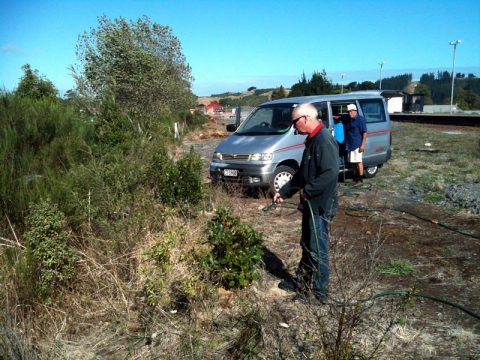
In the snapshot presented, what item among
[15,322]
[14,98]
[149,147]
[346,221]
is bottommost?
[346,221]

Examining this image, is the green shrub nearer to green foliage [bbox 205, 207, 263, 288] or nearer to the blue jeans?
green foliage [bbox 205, 207, 263, 288]

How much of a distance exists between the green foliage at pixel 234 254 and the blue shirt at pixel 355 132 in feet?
17.1

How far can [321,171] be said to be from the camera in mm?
3795

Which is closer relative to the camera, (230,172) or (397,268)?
(397,268)

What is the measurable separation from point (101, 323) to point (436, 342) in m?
2.86

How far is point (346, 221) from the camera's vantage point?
21.6ft

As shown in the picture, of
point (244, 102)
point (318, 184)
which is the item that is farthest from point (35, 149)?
point (244, 102)

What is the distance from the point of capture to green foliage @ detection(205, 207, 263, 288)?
13.1 feet

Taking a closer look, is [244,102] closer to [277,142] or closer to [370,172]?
[370,172]

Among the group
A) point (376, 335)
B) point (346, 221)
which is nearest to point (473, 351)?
point (376, 335)

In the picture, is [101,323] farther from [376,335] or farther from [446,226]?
[446,226]

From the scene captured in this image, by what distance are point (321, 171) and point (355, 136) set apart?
5.15 m

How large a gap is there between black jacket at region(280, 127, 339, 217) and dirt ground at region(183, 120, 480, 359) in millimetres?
529

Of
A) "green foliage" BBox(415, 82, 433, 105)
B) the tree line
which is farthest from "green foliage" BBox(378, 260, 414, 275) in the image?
"green foliage" BBox(415, 82, 433, 105)
